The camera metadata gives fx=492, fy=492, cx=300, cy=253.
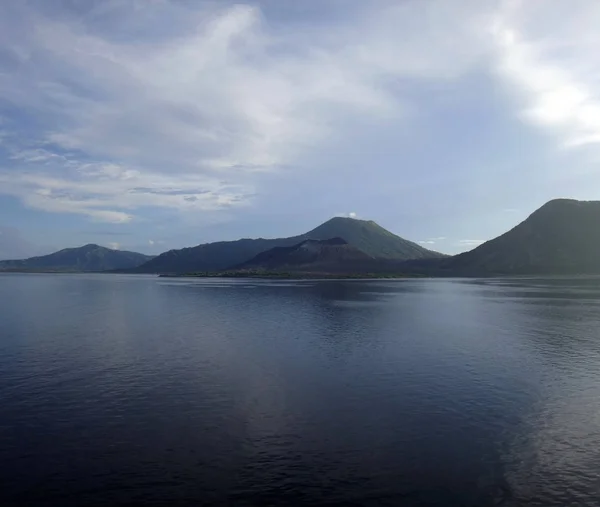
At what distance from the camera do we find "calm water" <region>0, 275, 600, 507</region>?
1703cm

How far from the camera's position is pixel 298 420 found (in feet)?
78.5

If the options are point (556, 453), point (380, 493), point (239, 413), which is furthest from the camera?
point (239, 413)

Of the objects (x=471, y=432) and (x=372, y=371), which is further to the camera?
(x=372, y=371)

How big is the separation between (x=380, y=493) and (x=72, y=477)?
10955 millimetres

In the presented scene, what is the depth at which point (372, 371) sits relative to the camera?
34312 millimetres

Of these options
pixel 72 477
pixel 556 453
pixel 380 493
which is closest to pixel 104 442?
pixel 72 477

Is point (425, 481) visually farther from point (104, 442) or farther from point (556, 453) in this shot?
point (104, 442)

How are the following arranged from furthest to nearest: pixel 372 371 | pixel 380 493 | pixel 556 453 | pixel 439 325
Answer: pixel 439 325 → pixel 372 371 → pixel 556 453 → pixel 380 493

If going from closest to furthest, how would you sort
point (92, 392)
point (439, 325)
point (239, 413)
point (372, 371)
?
1. point (239, 413)
2. point (92, 392)
3. point (372, 371)
4. point (439, 325)

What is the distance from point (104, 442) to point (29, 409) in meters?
6.88

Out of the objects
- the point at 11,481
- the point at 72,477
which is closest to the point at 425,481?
the point at 72,477

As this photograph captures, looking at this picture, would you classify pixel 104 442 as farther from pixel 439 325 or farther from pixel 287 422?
pixel 439 325

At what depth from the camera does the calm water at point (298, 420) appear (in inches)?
671

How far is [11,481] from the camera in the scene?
17.3 metres
